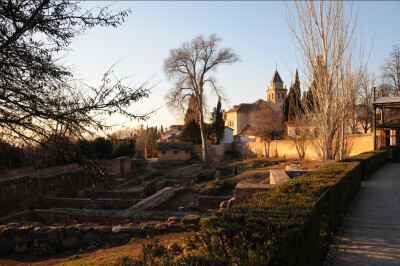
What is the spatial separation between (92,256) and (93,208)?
24.8 ft

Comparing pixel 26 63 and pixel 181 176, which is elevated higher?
pixel 26 63

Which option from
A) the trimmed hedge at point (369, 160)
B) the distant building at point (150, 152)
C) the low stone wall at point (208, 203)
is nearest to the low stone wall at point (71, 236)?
the low stone wall at point (208, 203)

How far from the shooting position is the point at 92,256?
6199mm

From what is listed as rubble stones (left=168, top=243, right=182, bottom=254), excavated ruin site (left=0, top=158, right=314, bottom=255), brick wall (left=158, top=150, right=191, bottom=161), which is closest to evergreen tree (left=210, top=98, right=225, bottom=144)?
brick wall (left=158, top=150, right=191, bottom=161)

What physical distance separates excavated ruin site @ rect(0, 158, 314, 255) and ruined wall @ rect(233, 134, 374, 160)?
1028 centimetres

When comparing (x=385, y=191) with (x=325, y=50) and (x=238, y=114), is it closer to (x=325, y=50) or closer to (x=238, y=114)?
(x=325, y=50)

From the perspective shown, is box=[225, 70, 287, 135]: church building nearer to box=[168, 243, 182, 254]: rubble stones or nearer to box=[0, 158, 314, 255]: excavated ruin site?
box=[0, 158, 314, 255]: excavated ruin site

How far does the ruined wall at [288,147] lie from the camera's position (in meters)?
23.1

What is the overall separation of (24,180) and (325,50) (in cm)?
1717

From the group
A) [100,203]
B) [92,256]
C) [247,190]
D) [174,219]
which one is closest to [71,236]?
[92,256]

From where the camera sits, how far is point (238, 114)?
75500mm

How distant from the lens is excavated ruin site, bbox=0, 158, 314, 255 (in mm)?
7281

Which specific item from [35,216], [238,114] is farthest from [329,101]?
[238,114]

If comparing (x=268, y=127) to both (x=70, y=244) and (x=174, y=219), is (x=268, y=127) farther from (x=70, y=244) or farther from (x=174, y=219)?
(x=70, y=244)
